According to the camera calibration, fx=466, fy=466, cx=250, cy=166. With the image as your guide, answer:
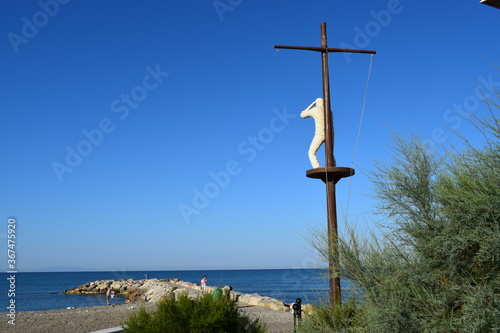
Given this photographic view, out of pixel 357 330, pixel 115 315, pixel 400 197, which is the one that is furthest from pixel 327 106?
pixel 115 315

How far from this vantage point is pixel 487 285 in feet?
17.2

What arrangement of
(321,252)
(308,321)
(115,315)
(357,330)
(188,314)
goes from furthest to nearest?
(115,315)
(188,314)
(308,321)
(321,252)
(357,330)

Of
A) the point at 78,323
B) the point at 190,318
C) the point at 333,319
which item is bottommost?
the point at 78,323

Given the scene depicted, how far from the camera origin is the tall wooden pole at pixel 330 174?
6.72m

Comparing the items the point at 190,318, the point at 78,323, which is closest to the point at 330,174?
the point at 190,318

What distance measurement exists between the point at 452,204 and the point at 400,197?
94cm

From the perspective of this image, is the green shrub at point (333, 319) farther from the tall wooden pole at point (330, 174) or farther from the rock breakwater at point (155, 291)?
the rock breakwater at point (155, 291)

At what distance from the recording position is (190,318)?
807cm

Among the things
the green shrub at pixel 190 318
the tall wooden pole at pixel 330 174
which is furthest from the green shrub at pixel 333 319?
the green shrub at pixel 190 318

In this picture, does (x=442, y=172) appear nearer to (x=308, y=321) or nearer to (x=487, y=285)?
(x=487, y=285)

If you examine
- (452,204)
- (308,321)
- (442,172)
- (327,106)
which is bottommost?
(308,321)

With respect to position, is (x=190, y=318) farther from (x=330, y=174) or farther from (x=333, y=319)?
(x=330, y=174)

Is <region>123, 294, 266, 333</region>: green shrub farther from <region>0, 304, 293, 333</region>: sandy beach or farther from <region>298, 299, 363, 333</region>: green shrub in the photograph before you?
<region>0, 304, 293, 333</region>: sandy beach

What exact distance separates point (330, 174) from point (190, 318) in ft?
11.4
